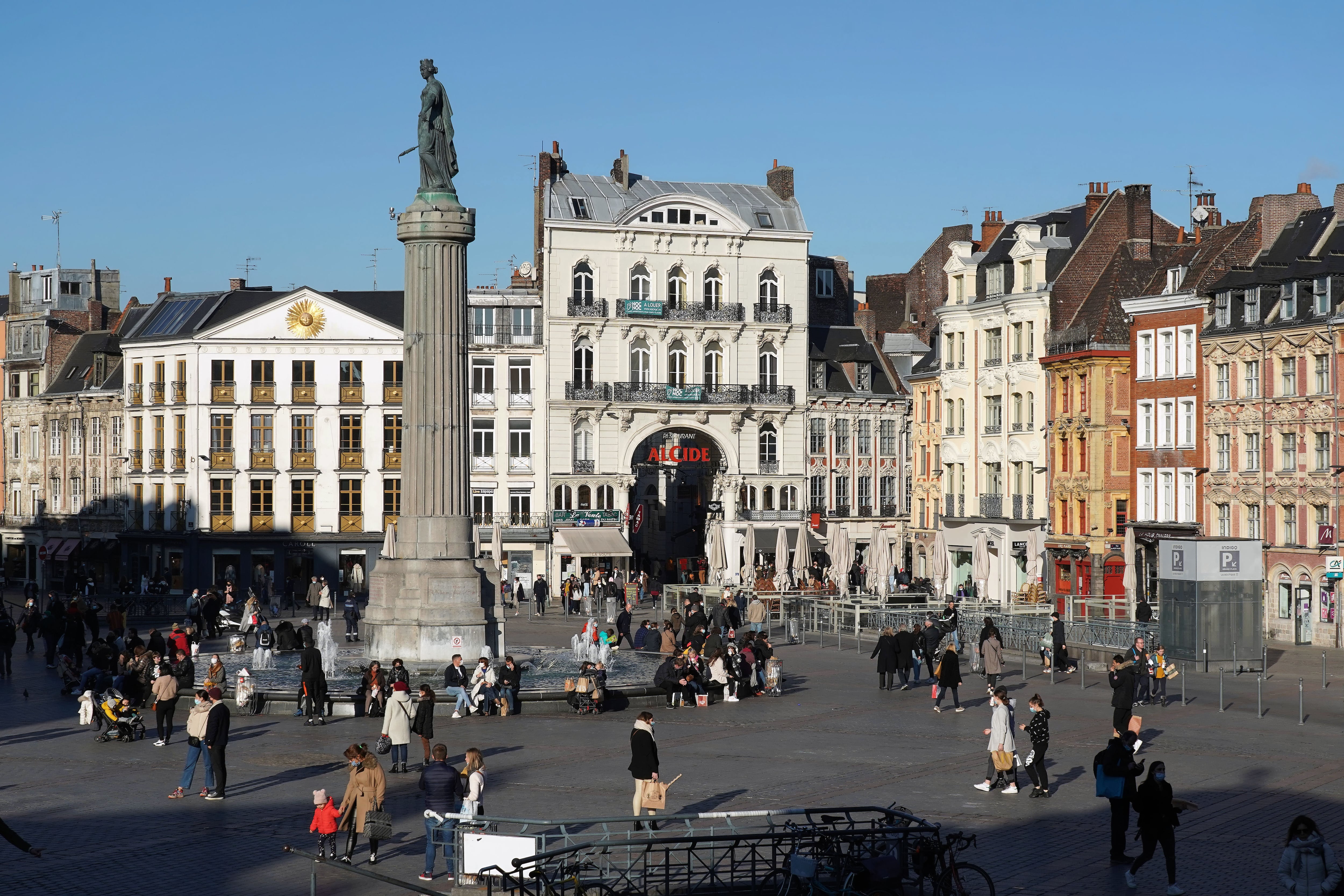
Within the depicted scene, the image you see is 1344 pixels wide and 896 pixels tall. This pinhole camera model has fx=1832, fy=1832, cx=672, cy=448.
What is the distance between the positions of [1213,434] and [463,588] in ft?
99.1

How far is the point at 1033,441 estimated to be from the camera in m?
69.5

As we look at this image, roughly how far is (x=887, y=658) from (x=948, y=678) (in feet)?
13.7

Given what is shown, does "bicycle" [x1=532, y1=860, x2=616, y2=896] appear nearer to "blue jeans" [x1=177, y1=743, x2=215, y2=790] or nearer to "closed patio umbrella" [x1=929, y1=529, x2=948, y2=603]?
"blue jeans" [x1=177, y1=743, x2=215, y2=790]

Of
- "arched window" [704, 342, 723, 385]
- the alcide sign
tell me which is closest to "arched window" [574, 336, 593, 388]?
the alcide sign

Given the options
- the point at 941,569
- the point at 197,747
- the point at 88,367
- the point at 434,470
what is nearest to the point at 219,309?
the point at 88,367

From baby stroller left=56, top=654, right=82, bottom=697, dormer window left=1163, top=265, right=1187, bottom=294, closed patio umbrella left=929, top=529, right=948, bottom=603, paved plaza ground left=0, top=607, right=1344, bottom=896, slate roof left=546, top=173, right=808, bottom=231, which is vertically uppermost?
slate roof left=546, top=173, right=808, bottom=231

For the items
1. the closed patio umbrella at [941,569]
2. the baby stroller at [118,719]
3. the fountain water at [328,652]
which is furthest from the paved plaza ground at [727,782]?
the closed patio umbrella at [941,569]

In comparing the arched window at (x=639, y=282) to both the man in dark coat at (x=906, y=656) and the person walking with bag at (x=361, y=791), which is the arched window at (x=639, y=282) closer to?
the man in dark coat at (x=906, y=656)

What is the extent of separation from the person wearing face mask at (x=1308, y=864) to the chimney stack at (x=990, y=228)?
62.0m

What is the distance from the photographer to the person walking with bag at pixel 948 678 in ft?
114

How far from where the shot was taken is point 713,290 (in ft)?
268

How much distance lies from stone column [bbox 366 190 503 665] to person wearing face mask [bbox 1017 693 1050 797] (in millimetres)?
15873

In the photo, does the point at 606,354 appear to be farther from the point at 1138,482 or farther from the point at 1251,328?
the point at 1251,328

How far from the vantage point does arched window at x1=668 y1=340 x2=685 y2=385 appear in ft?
266
